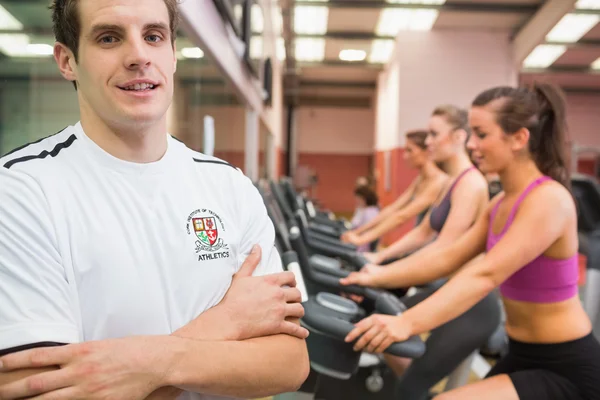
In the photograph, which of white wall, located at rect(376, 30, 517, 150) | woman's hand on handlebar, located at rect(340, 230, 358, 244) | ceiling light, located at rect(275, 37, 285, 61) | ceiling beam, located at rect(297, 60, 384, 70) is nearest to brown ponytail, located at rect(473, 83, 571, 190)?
woman's hand on handlebar, located at rect(340, 230, 358, 244)

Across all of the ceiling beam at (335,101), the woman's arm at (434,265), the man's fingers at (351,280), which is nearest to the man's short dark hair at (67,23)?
the man's fingers at (351,280)

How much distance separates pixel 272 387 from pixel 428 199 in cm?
342

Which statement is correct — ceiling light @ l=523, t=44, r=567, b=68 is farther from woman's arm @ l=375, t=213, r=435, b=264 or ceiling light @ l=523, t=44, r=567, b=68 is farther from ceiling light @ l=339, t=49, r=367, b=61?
woman's arm @ l=375, t=213, r=435, b=264

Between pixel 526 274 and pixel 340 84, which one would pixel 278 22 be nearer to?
pixel 340 84

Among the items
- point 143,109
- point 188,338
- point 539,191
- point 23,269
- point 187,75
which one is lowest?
point 188,338

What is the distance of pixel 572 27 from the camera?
8.25 metres

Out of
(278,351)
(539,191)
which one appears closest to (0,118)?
(278,351)

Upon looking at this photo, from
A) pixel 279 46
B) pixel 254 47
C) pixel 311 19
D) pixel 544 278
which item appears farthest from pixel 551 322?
pixel 279 46

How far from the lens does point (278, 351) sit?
1.04 metres

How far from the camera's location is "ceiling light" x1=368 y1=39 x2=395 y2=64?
10.6 m

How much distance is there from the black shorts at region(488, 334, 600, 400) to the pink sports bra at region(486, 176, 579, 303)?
0.15 m

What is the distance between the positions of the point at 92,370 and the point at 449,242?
2304mm

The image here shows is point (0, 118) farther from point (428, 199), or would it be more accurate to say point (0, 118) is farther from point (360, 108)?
point (360, 108)

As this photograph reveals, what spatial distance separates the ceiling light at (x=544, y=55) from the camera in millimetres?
9491
